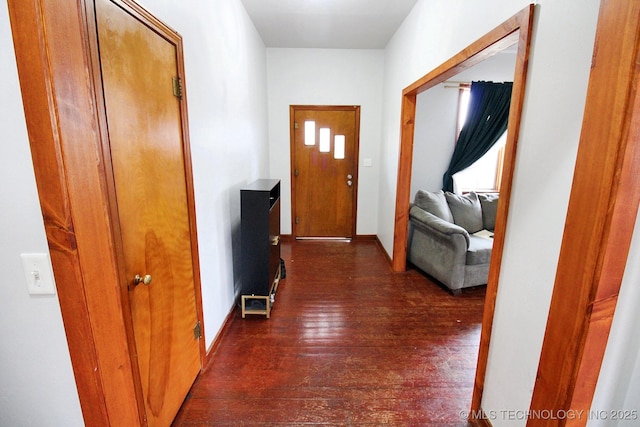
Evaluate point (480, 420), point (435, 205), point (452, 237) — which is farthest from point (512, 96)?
point (435, 205)

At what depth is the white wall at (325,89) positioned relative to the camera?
13.0ft

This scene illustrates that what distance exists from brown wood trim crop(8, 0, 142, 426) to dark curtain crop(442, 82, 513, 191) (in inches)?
166

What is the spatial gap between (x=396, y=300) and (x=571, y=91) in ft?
7.11

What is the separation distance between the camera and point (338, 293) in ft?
9.37

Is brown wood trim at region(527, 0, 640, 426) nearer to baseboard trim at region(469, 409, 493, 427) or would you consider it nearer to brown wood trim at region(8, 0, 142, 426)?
baseboard trim at region(469, 409, 493, 427)

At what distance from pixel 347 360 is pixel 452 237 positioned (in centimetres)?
154

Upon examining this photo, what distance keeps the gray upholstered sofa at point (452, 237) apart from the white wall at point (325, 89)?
3.87 ft

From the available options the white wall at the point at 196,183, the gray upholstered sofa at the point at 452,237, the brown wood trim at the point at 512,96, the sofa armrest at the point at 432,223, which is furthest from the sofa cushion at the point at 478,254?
the white wall at the point at 196,183

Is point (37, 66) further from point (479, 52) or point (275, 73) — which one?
point (275, 73)

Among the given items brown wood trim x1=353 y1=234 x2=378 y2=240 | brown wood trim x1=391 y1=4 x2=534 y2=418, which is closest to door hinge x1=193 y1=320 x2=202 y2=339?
brown wood trim x1=391 y1=4 x2=534 y2=418

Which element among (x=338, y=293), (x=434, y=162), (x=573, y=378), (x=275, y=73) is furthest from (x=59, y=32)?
(x=434, y=162)

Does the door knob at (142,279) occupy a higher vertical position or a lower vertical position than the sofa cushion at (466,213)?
higher

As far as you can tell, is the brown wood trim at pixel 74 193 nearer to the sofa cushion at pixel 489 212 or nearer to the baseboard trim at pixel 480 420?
the baseboard trim at pixel 480 420

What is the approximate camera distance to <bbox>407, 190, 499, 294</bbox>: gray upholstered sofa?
2771 mm
